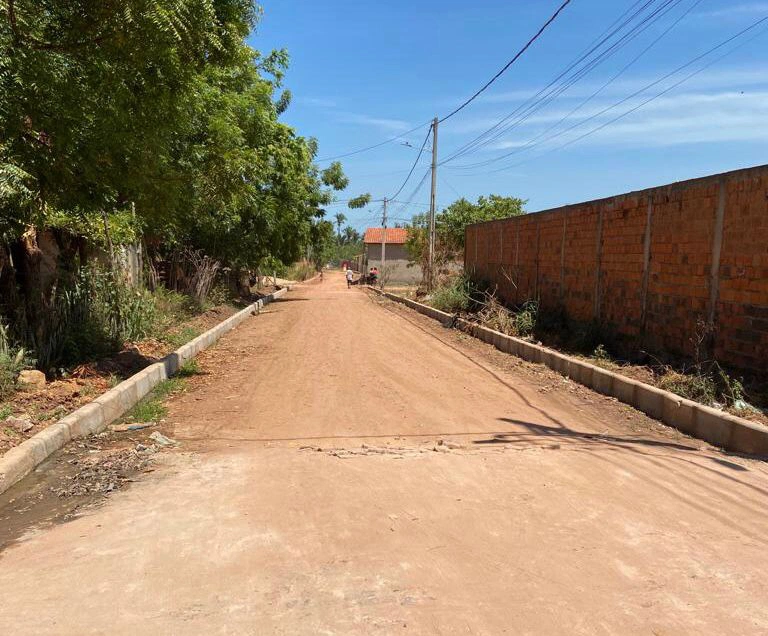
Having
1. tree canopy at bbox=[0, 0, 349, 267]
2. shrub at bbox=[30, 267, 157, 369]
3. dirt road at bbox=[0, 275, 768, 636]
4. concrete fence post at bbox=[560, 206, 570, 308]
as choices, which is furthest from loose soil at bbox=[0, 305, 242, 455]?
concrete fence post at bbox=[560, 206, 570, 308]

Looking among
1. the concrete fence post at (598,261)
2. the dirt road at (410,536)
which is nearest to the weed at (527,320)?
the concrete fence post at (598,261)

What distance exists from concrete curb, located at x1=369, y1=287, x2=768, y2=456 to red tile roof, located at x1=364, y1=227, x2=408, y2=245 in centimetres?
4919

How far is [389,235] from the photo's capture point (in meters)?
65.2

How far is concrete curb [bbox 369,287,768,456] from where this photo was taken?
602cm

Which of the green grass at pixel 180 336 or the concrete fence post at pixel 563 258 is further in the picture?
the concrete fence post at pixel 563 258

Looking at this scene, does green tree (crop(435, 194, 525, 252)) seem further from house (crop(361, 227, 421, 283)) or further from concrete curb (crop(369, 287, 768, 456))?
concrete curb (crop(369, 287, 768, 456))

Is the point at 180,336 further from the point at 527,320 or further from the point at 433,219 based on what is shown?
the point at 433,219

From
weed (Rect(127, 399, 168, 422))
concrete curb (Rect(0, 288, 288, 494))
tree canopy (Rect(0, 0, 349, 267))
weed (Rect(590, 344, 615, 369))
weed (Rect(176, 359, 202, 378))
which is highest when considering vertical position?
tree canopy (Rect(0, 0, 349, 267))

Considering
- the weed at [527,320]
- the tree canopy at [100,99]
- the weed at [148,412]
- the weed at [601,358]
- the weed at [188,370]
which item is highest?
the tree canopy at [100,99]

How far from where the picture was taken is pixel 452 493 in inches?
180

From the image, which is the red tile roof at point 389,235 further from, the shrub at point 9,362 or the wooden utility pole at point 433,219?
the shrub at point 9,362

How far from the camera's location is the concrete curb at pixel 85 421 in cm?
498

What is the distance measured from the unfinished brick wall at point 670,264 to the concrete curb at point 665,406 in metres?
1.20

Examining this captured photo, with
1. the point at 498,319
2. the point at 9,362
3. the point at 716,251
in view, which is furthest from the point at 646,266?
the point at 9,362
